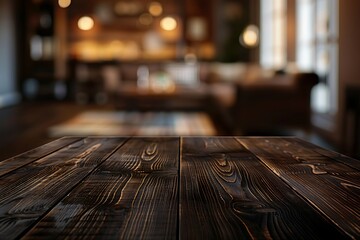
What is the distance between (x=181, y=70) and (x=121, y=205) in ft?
28.8

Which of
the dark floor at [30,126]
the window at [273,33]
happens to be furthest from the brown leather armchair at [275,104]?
the window at [273,33]

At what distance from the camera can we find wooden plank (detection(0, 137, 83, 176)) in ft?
4.16

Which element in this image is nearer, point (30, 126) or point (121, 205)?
point (121, 205)

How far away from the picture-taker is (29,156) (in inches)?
56.6

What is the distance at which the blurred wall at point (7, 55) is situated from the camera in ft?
32.7

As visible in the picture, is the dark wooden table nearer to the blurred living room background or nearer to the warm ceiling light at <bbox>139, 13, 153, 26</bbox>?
the blurred living room background

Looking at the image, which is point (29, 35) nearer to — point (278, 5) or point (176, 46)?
point (176, 46)

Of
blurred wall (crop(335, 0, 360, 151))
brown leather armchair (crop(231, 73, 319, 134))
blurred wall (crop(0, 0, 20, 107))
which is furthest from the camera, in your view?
blurred wall (crop(0, 0, 20, 107))

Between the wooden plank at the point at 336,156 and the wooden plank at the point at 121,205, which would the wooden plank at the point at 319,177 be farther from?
the wooden plank at the point at 121,205

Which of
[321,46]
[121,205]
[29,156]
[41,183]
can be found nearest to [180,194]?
[121,205]

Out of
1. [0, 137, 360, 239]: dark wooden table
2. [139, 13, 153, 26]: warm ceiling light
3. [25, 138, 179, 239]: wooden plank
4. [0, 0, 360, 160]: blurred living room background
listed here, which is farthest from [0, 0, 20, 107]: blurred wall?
[25, 138, 179, 239]: wooden plank

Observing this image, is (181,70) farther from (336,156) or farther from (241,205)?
(241,205)

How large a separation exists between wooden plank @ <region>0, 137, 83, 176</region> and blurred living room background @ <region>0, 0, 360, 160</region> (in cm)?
234

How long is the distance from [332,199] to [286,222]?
0.20 m
